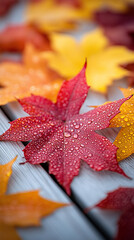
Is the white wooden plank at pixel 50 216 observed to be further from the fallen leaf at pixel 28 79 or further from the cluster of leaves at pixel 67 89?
the fallen leaf at pixel 28 79

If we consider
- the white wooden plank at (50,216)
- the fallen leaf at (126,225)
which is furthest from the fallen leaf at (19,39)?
the fallen leaf at (126,225)

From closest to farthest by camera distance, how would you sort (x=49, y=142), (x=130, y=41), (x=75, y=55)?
(x=49, y=142) < (x=75, y=55) < (x=130, y=41)

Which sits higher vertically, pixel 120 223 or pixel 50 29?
pixel 50 29

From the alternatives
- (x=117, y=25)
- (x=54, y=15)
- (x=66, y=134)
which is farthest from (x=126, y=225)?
(x=54, y=15)

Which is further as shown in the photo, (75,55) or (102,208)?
(75,55)

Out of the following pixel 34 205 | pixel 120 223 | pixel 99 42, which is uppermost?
pixel 99 42

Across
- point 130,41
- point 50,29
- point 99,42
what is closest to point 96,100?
point 99,42

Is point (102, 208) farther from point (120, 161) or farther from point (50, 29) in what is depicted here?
point (50, 29)
